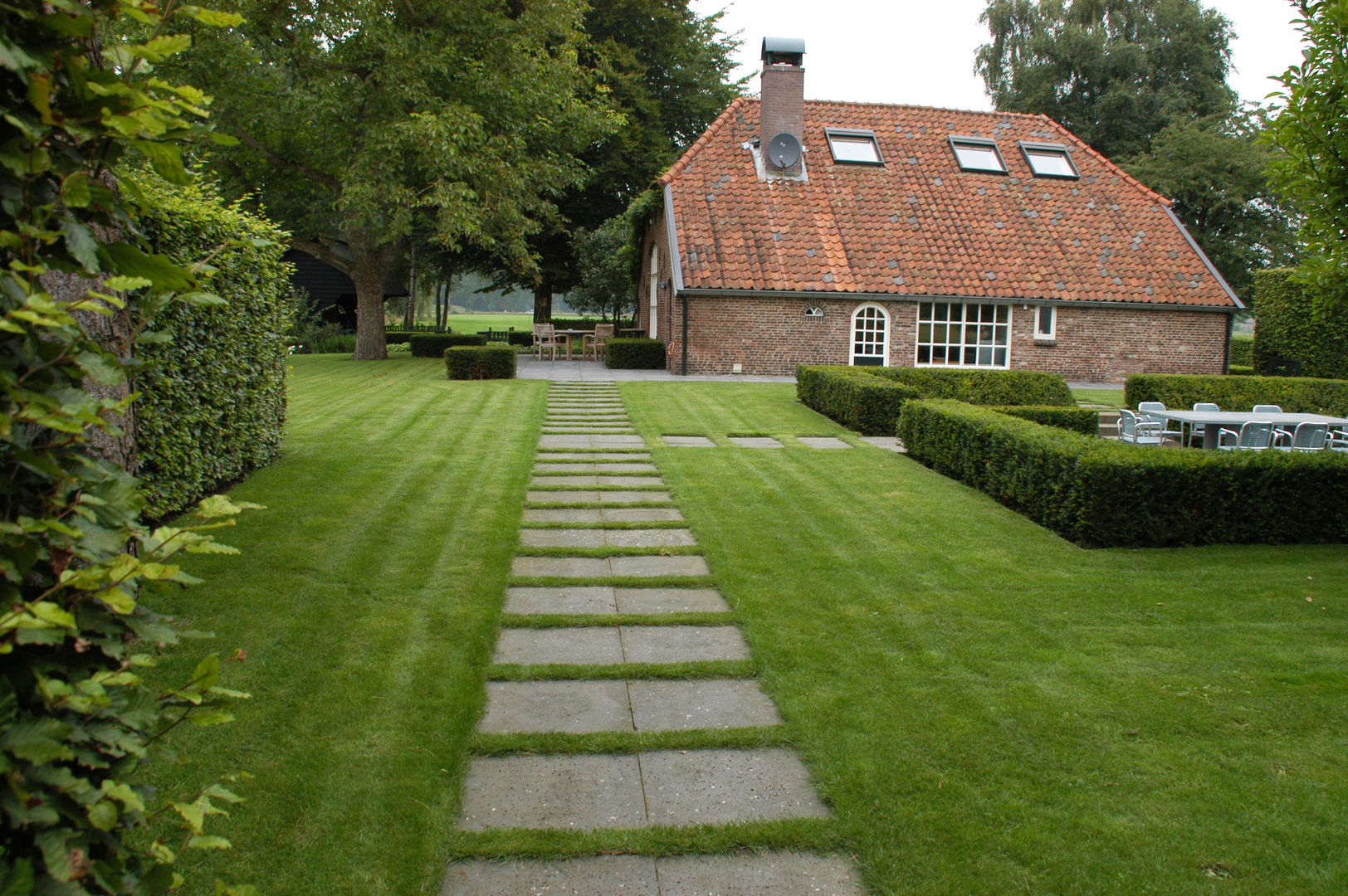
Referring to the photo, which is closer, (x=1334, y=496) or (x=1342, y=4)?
(x=1342, y=4)

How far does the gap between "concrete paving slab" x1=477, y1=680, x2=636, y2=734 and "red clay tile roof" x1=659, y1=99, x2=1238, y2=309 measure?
16.8m

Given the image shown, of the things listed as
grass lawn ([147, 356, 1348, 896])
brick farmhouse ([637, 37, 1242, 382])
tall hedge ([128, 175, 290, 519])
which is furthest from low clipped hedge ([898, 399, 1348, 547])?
brick farmhouse ([637, 37, 1242, 382])

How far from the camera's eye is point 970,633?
521 centimetres

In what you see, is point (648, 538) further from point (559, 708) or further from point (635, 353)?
point (635, 353)

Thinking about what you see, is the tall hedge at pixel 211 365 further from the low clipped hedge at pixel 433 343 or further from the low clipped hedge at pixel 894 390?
the low clipped hedge at pixel 433 343

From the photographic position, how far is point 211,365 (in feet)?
24.1

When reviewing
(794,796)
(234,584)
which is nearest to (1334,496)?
(794,796)

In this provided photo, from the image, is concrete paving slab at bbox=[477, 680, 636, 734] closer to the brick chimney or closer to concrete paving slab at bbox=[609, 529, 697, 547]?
concrete paving slab at bbox=[609, 529, 697, 547]

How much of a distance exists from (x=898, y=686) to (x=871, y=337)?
1818cm

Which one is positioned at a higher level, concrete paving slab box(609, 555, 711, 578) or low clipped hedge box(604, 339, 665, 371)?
low clipped hedge box(604, 339, 665, 371)

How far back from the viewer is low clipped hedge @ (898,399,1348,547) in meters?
7.18

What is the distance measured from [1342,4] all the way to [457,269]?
32207 millimetres

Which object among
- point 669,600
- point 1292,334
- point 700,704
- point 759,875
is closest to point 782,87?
point 1292,334

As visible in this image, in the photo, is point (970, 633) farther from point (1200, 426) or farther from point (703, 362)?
point (703, 362)
